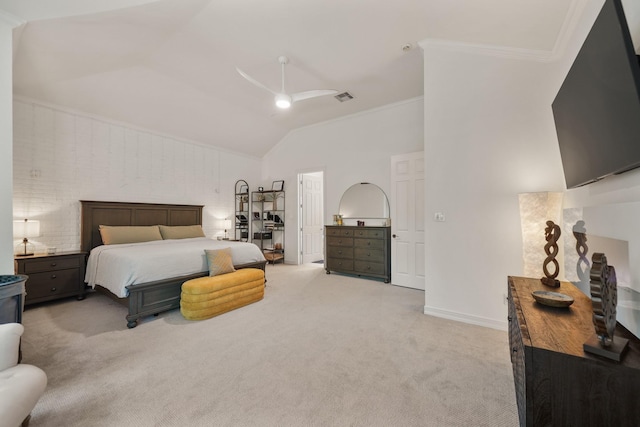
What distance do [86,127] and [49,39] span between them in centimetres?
187

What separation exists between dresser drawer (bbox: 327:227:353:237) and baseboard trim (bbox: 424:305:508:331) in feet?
7.24

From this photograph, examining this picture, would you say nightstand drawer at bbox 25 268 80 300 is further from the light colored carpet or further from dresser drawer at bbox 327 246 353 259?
dresser drawer at bbox 327 246 353 259

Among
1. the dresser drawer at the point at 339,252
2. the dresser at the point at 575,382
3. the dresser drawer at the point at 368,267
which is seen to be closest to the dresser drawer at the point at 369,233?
the dresser drawer at the point at 339,252

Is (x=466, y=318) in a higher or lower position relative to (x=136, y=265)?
lower

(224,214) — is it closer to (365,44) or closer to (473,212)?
(365,44)

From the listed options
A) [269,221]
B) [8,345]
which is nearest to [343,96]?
[269,221]

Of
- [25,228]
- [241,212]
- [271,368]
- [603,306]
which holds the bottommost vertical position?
[271,368]

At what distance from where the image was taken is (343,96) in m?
4.77

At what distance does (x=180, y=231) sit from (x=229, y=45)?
133 inches

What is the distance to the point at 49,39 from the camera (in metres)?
2.74

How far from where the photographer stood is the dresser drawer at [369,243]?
15.9 ft

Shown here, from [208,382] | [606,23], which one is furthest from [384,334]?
[606,23]

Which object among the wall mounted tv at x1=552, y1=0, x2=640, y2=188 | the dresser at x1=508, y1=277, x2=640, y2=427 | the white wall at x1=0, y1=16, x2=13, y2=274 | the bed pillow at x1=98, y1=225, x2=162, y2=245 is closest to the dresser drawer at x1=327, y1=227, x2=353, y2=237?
the bed pillow at x1=98, y1=225, x2=162, y2=245

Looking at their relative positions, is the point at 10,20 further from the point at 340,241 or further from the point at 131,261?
the point at 340,241
